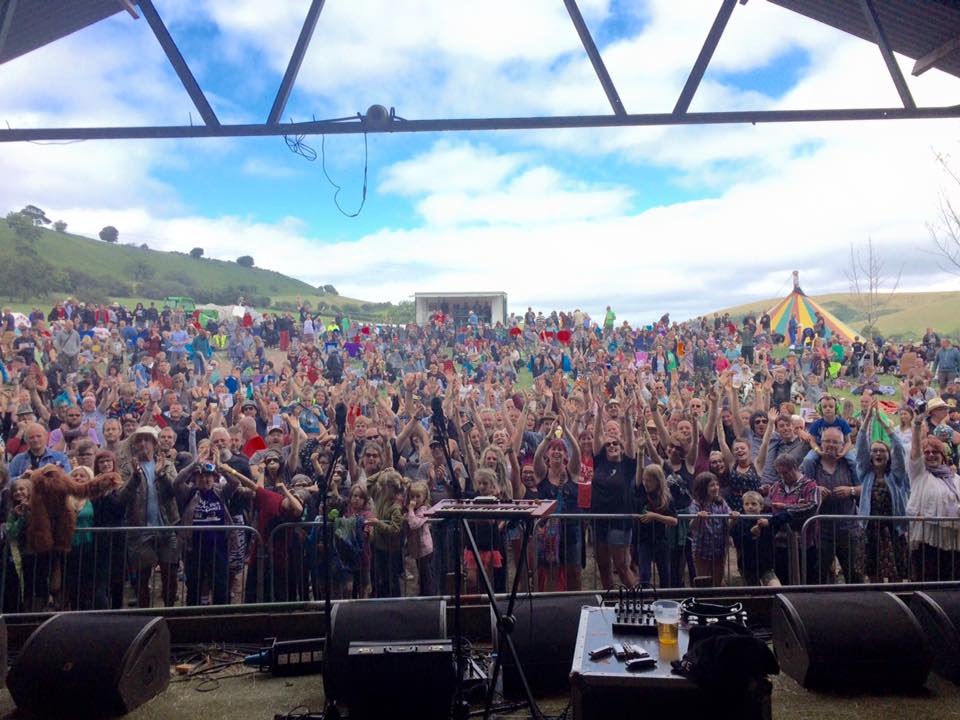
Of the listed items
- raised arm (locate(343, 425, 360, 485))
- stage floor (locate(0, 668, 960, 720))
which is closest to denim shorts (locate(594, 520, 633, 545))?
stage floor (locate(0, 668, 960, 720))

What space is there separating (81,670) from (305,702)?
1332 millimetres

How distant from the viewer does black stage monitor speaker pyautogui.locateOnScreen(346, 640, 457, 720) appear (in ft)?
13.0

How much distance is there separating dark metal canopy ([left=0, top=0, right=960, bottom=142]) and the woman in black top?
3.64m

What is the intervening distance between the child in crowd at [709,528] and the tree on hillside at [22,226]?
67.3 meters

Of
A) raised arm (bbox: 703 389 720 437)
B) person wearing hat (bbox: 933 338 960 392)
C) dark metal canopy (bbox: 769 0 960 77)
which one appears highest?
dark metal canopy (bbox: 769 0 960 77)

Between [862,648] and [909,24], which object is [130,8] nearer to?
[909,24]

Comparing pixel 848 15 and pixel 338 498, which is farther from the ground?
pixel 848 15

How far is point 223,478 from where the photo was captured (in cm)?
702

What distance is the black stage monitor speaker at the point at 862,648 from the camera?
4.55 meters

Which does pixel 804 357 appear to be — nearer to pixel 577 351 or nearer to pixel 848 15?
pixel 577 351

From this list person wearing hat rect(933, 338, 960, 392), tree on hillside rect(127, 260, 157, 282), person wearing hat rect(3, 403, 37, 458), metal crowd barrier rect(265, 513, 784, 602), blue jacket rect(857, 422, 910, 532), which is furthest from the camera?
tree on hillside rect(127, 260, 157, 282)

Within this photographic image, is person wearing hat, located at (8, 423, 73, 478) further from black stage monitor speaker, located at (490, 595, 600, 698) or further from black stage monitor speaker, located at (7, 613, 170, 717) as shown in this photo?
black stage monitor speaker, located at (490, 595, 600, 698)

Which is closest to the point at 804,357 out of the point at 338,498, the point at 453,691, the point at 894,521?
the point at 894,521

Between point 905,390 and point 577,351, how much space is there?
31.1ft
